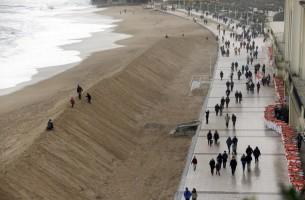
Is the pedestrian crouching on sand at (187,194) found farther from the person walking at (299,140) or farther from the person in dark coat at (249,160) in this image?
the person walking at (299,140)

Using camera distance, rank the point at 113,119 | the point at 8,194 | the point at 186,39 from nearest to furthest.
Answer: the point at 8,194 → the point at 113,119 → the point at 186,39

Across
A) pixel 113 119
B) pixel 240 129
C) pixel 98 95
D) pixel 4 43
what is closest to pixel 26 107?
pixel 98 95

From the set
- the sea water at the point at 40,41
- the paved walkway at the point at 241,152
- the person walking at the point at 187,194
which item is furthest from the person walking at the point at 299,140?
the sea water at the point at 40,41

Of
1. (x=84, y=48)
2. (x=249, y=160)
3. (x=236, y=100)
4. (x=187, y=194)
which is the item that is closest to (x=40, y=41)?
(x=84, y=48)

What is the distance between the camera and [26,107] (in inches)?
1116

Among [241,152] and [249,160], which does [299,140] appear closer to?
[241,152]

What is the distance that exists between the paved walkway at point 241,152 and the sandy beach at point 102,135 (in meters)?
1.04

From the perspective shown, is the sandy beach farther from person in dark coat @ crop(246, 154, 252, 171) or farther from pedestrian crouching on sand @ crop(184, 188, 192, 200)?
person in dark coat @ crop(246, 154, 252, 171)

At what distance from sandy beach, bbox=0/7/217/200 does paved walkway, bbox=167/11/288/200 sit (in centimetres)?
104

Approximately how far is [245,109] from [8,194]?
1251 cm

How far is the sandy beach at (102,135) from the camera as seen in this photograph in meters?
16.6

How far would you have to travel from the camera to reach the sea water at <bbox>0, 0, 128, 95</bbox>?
41.3m

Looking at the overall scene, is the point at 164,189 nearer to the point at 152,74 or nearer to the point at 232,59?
the point at 152,74

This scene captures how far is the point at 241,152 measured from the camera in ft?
59.9
